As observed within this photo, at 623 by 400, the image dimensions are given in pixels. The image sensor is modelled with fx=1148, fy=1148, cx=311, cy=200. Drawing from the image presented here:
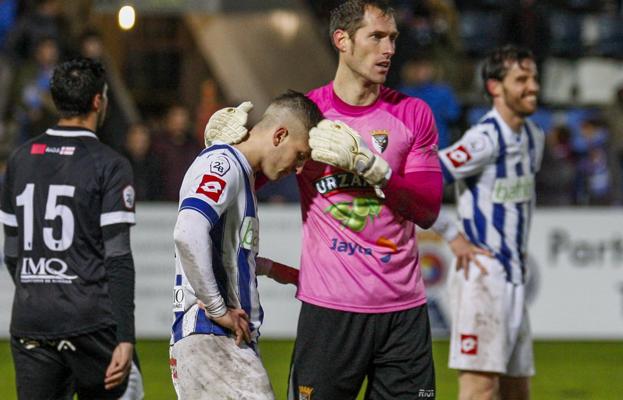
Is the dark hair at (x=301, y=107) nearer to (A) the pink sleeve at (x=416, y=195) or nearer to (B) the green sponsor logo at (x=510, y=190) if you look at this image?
(A) the pink sleeve at (x=416, y=195)

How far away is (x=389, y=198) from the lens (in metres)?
4.93

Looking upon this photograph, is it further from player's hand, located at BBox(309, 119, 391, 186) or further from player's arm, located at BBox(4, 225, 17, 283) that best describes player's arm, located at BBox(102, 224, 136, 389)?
player's hand, located at BBox(309, 119, 391, 186)

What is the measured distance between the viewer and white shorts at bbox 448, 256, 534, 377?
21.2 feet

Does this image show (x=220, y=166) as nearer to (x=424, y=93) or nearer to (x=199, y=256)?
(x=199, y=256)

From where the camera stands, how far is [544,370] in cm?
1004

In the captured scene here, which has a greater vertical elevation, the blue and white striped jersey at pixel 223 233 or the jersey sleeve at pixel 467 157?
the jersey sleeve at pixel 467 157

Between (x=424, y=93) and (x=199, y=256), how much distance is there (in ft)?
26.5

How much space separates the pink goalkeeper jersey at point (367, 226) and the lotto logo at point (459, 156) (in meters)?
1.33

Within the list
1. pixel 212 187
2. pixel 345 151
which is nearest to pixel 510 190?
pixel 345 151

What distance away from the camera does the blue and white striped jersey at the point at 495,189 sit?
21.5 ft

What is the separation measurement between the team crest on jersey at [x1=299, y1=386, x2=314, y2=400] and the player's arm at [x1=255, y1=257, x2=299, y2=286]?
0.48 meters

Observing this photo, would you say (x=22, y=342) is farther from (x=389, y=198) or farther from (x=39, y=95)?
(x=39, y=95)

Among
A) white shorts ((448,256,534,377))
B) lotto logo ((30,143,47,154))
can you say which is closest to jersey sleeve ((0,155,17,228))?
lotto logo ((30,143,47,154))

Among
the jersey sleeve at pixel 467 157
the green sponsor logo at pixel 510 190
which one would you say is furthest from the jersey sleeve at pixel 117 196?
the green sponsor logo at pixel 510 190
